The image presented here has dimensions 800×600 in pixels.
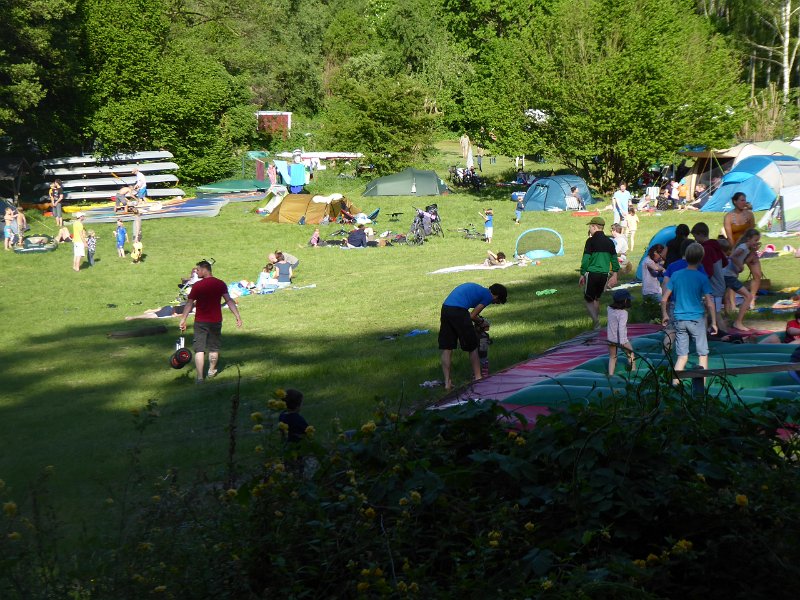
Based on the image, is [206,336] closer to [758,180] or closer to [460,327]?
[460,327]

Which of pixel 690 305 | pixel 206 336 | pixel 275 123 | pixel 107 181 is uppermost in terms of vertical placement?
pixel 275 123

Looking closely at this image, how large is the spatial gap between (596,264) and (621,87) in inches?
988

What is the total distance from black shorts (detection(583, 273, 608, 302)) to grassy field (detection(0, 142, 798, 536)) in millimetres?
602

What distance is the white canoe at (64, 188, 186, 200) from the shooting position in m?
40.3

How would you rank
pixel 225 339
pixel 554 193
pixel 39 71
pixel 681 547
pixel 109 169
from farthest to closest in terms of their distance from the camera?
pixel 109 169 → pixel 39 71 → pixel 554 193 → pixel 225 339 → pixel 681 547

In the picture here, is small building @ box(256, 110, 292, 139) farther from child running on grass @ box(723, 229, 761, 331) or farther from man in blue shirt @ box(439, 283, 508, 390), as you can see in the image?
man in blue shirt @ box(439, 283, 508, 390)

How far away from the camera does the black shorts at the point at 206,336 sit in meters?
12.8

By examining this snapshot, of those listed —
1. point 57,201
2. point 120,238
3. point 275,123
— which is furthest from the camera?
point 275,123

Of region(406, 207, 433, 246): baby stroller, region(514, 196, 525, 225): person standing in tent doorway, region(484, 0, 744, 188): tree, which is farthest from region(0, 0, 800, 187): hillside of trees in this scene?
region(406, 207, 433, 246): baby stroller

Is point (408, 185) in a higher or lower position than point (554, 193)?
higher

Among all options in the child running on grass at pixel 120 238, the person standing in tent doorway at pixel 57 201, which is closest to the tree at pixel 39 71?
the person standing in tent doorway at pixel 57 201

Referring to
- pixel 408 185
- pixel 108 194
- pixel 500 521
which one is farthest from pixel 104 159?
pixel 500 521

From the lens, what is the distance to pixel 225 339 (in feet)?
56.7

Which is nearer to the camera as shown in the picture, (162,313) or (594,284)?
(594,284)
